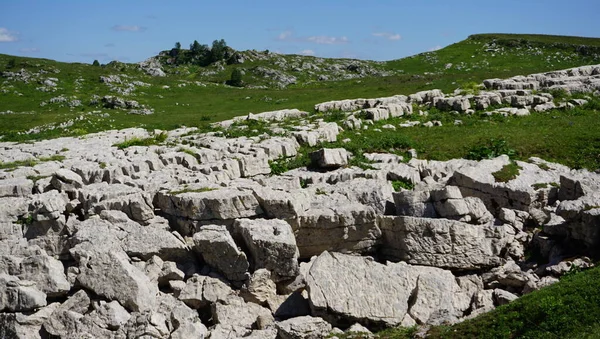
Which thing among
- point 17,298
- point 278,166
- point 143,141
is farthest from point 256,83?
point 17,298

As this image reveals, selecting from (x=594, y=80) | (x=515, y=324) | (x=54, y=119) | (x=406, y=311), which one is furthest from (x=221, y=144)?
(x=594, y=80)

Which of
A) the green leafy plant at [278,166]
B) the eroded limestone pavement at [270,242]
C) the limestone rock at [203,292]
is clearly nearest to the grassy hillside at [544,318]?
the eroded limestone pavement at [270,242]

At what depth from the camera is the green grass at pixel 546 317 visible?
13.8m

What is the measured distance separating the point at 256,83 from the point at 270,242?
66.8m

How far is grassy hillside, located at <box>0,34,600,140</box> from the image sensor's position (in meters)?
47.1

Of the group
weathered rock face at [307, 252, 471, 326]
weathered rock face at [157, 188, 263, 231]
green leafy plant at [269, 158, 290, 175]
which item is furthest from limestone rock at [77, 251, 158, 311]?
green leafy plant at [269, 158, 290, 175]

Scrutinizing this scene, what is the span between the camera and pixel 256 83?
274 feet

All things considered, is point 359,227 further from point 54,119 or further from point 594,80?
point 54,119

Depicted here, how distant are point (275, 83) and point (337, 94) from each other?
95.3ft

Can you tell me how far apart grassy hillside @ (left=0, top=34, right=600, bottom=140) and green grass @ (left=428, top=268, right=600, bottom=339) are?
2727 cm

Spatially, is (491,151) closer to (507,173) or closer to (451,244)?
(507,173)

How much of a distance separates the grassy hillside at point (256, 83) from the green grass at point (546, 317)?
2727 centimetres

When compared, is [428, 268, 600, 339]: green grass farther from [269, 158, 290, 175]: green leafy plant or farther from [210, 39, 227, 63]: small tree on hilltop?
[210, 39, 227, 63]: small tree on hilltop

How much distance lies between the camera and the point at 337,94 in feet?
185
